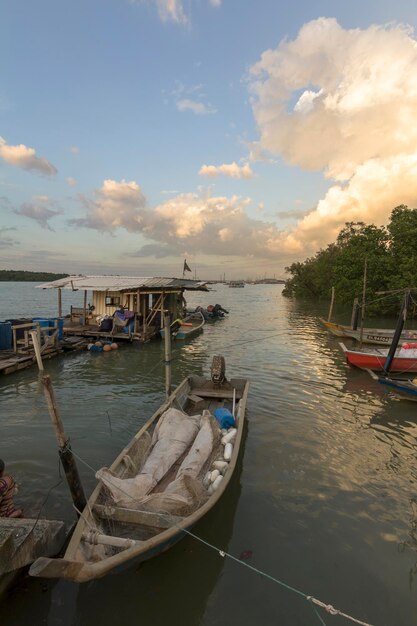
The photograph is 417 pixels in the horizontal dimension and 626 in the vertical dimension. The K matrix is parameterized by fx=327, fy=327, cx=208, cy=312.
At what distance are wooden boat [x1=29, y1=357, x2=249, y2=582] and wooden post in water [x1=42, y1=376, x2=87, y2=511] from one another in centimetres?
50

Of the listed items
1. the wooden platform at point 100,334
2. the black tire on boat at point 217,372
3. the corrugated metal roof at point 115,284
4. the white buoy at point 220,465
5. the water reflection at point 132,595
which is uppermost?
the corrugated metal roof at point 115,284

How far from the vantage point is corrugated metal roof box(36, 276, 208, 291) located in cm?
2281

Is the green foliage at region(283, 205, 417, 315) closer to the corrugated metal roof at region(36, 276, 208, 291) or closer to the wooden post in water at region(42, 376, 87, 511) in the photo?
the corrugated metal roof at region(36, 276, 208, 291)

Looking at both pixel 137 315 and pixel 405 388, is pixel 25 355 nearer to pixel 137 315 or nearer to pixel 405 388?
pixel 137 315

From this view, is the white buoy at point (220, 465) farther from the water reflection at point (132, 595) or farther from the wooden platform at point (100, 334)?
the wooden platform at point (100, 334)

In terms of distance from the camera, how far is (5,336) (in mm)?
17578

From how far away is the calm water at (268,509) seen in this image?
4.63 m

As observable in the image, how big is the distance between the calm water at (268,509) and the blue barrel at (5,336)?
322cm

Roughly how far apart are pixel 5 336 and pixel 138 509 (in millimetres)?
15882

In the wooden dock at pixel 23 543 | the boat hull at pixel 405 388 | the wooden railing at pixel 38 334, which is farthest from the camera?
the wooden railing at pixel 38 334

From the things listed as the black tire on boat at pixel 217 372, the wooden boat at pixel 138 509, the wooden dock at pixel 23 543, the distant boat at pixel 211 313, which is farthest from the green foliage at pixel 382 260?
the wooden dock at pixel 23 543

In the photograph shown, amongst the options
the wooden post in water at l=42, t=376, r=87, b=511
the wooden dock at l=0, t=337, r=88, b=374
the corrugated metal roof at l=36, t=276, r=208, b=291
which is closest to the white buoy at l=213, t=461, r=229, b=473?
the wooden post in water at l=42, t=376, r=87, b=511

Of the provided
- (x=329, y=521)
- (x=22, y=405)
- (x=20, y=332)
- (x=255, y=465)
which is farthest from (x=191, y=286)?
(x=329, y=521)

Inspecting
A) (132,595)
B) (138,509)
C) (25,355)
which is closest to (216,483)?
(138,509)
